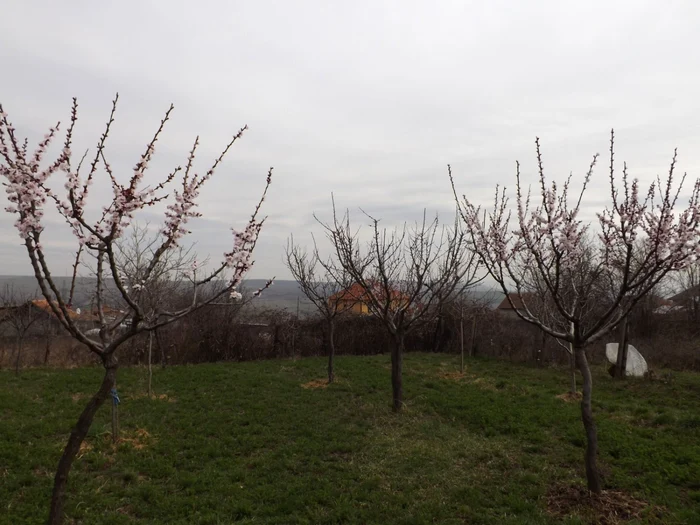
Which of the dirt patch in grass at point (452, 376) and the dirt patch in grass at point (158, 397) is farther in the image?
the dirt patch in grass at point (452, 376)

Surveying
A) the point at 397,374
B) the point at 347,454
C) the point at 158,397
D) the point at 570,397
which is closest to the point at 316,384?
the point at 397,374

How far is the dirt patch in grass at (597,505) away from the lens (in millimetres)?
3894

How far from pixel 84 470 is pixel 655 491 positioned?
6.23 m

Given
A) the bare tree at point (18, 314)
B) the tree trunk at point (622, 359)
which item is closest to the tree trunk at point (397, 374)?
the tree trunk at point (622, 359)

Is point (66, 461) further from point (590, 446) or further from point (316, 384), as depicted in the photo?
point (316, 384)

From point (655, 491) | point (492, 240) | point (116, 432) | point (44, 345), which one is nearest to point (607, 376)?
point (655, 491)

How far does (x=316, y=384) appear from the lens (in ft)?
32.6

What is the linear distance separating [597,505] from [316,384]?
669 centimetres

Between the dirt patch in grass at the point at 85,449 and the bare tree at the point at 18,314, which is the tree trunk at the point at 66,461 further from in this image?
the bare tree at the point at 18,314

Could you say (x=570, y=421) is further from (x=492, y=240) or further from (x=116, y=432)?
A: (x=116, y=432)

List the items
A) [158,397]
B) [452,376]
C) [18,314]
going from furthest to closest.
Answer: [18,314]
[452,376]
[158,397]

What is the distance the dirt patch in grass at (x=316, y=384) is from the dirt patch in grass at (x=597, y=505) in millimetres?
5980

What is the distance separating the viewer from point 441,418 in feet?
23.9

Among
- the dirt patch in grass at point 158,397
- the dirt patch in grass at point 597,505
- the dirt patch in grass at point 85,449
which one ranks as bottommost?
the dirt patch in grass at point 158,397
